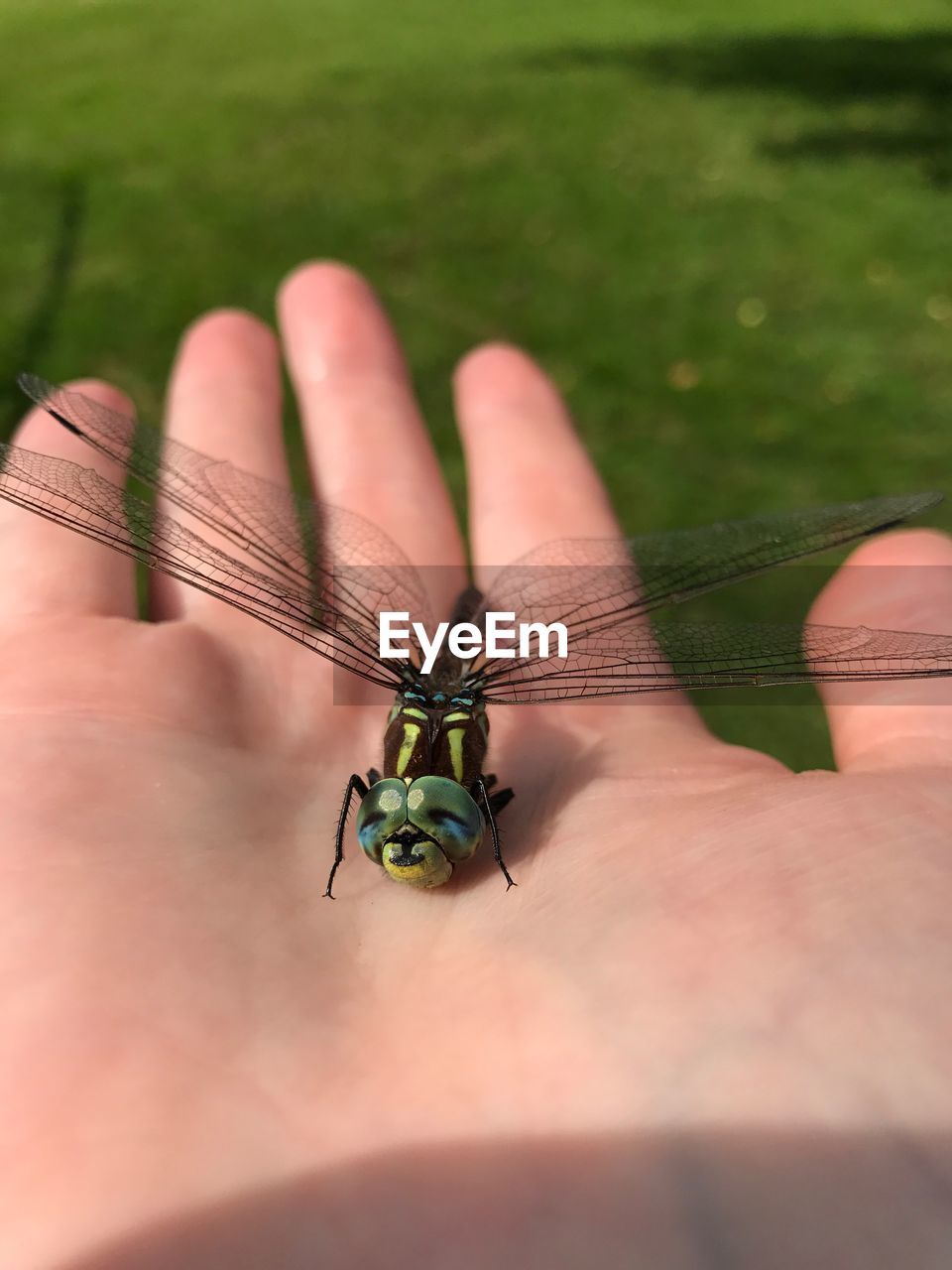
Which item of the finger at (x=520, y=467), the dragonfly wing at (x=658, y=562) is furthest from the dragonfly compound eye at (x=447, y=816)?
the finger at (x=520, y=467)

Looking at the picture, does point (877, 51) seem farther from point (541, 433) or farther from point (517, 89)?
point (541, 433)

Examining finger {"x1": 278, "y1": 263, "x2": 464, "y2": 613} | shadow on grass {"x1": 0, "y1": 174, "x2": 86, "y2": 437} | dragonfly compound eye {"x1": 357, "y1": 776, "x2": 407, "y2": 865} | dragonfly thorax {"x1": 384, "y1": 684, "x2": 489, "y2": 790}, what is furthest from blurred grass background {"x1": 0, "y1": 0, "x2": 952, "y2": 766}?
dragonfly compound eye {"x1": 357, "y1": 776, "x2": 407, "y2": 865}

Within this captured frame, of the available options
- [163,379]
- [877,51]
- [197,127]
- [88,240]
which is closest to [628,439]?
[163,379]

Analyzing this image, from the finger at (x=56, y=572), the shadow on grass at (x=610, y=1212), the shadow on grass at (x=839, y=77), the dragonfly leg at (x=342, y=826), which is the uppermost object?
the shadow on grass at (x=839, y=77)

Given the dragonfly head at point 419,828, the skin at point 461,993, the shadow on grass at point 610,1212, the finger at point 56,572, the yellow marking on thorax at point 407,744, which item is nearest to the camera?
the shadow on grass at point 610,1212

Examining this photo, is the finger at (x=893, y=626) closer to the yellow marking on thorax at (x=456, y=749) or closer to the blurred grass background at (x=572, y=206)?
the yellow marking on thorax at (x=456, y=749)

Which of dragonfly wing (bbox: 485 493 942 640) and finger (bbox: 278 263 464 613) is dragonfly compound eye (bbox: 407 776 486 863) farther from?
finger (bbox: 278 263 464 613)

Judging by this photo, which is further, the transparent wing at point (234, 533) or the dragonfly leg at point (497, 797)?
the transparent wing at point (234, 533)
